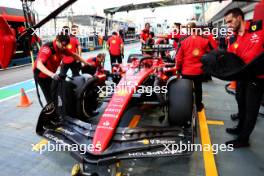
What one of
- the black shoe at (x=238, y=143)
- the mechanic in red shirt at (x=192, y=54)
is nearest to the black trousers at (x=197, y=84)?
the mechanic in red shirt at (x=192, y=54)

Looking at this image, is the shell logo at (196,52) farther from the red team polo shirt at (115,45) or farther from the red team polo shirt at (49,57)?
the red team polo shirt at (115,45)

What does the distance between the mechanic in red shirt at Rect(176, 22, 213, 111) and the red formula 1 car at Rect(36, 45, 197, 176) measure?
0.39 meters

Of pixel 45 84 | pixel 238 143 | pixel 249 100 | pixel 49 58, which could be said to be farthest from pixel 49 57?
pixel 238 143

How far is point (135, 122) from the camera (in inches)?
160

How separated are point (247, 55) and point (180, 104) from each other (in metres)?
0.94

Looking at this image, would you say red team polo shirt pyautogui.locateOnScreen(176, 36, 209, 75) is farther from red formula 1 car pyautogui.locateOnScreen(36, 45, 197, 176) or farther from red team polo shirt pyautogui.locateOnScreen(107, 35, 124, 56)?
red team polo shirt pyautogui.locateOnScreen(107, 35, 124, 56)

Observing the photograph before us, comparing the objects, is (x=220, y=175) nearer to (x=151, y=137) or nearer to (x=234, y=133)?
(x=151, y=137)

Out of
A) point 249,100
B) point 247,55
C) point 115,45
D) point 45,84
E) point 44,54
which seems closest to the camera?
point 247,55

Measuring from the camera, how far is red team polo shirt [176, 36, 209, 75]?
398cm

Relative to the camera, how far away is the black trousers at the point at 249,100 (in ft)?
9.05

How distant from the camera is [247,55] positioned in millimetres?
2684

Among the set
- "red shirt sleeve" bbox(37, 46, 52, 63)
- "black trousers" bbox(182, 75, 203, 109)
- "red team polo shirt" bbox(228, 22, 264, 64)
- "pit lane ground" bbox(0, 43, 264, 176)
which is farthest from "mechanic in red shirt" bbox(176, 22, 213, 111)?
"red shirt sleeve" bbox(37, 46, 52, 63)

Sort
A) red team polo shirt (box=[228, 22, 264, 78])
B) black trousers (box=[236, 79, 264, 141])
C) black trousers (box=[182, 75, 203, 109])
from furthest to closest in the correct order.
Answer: black trousers (box=[182, 75, 203, 109]) → black trousers (box=[236, 79, 264, 141]) → red team polo shirt (box=[228, 22, 264, 78])

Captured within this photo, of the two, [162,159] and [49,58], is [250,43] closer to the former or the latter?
[162,159]
